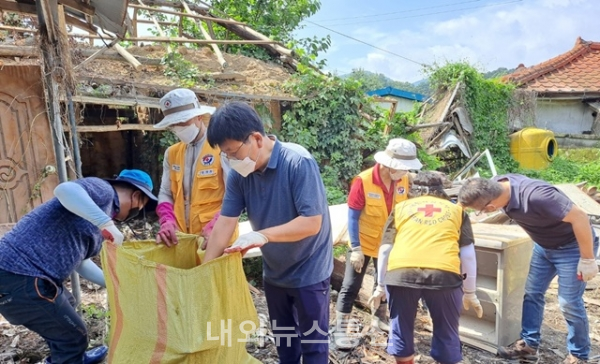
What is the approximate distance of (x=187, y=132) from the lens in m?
2.41

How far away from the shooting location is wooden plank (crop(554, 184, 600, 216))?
5.15 m

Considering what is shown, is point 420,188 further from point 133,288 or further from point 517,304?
point 133,288

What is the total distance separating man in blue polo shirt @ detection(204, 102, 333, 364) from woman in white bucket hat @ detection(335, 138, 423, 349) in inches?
44.9

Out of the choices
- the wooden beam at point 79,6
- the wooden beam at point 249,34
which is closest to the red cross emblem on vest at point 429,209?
the wooden beam at point 79,6

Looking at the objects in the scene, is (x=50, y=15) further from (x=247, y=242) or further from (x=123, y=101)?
(x=123, y=101)

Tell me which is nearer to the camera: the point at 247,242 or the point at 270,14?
the point at 247,242

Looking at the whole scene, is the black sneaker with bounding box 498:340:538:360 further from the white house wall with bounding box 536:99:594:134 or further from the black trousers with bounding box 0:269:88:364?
the white house wall with bounding box 536:99:594:134

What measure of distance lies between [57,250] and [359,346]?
221 centimetres

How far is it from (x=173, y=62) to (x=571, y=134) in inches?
412

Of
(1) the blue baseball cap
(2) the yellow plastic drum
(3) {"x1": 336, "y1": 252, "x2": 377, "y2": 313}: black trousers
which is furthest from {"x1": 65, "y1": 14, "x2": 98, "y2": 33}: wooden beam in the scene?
(2) the yellow plastic drum

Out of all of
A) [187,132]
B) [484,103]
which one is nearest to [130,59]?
[187,132]

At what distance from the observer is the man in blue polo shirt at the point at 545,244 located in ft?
8.03

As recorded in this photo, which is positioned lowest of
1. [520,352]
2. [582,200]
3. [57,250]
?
[520,352]

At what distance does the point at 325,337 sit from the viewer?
2.00m
